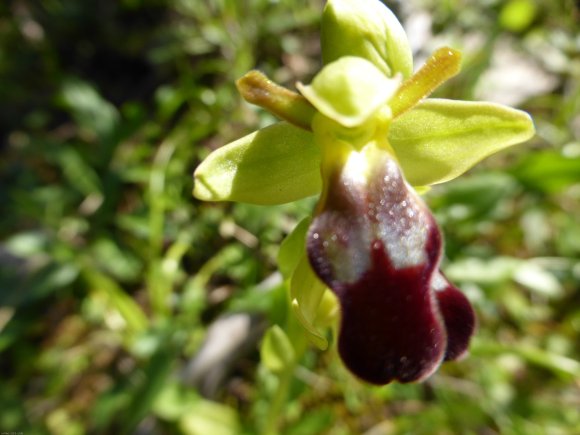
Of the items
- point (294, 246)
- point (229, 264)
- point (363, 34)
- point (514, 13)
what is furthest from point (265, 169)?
point (514, 13)

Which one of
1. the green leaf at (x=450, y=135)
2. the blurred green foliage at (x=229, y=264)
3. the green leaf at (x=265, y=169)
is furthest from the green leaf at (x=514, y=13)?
the green leaf at (x=265, y=169)

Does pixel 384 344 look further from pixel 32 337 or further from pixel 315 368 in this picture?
pixel 32 337

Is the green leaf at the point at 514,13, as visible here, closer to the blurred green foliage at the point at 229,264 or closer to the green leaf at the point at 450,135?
the blurred green foliage at the point at 229,264

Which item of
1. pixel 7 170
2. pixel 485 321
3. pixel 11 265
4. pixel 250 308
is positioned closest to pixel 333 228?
pixel 250 308

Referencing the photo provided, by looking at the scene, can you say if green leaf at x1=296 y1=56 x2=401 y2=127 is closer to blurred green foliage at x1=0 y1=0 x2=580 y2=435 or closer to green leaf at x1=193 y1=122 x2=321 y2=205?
green leaf at x1=193 y1=122 x2=321 y2=205

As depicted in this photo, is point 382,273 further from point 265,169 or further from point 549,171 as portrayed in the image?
point 549,171
